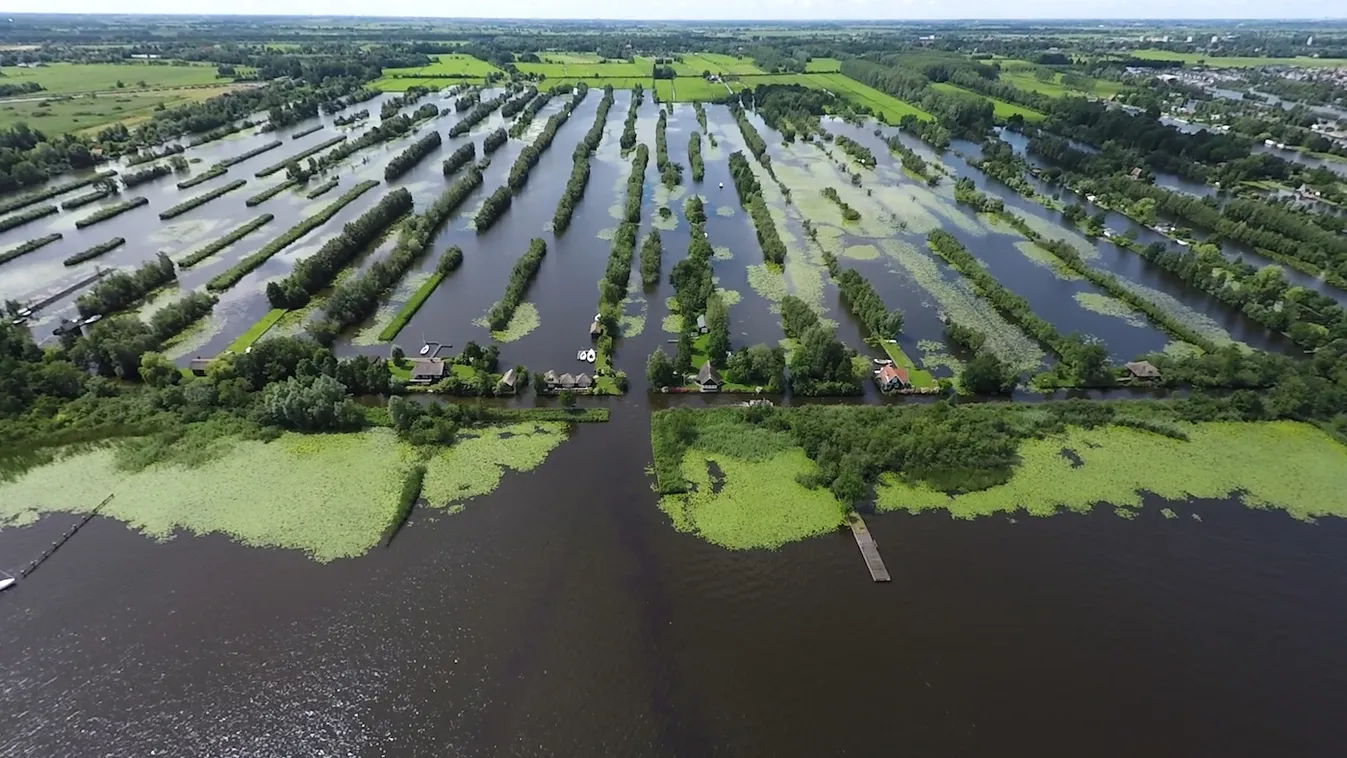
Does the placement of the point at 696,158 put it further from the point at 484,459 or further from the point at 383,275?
the point at 484,459

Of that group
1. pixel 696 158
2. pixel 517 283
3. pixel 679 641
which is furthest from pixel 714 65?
pixel 679 641

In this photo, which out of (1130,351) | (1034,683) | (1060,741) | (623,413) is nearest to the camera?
(1060,741)

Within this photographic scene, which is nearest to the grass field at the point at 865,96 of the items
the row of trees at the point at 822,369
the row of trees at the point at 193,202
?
the row of trees at the point at 822,369

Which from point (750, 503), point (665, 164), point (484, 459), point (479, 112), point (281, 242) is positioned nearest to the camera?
point (750, 503)

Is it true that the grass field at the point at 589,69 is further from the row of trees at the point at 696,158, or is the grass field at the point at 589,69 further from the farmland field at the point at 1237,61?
the farmland field at the point at 1237,61

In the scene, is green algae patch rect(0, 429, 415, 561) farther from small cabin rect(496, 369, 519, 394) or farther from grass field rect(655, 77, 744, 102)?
grass field rect(655, 77, 744, 102)

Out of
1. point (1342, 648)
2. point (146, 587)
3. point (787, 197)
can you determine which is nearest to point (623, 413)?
point (146, 587)

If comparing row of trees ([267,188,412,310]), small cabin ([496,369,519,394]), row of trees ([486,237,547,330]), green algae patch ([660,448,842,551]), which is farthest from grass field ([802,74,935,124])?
green algae patch ([660,448,842,551])

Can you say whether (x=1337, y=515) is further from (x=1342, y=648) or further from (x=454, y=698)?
(x=454, y=698)
